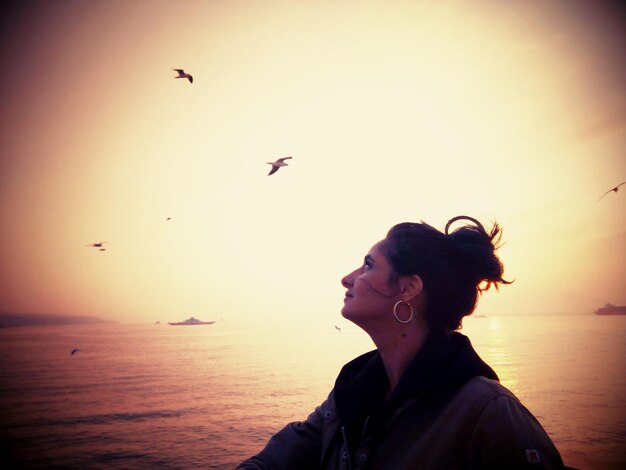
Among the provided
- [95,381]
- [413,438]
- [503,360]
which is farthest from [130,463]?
[503,360]

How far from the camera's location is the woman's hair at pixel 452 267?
2627mm

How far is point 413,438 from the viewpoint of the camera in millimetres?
2002

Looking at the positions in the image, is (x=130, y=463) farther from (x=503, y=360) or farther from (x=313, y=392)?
(x=503, y=360)

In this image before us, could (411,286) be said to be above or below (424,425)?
above

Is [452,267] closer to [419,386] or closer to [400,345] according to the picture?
[400,345]

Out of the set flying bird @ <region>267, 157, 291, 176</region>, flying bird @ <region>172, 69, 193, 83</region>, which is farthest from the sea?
flying bird @ <region>172, 69, 193, 83</region>

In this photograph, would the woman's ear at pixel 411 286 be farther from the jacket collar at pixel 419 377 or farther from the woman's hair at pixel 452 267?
the jacket collar at pixel 419 377

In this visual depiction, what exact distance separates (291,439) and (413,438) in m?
1.00

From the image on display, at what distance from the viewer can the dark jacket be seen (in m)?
1.66

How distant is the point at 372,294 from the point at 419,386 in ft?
2.80

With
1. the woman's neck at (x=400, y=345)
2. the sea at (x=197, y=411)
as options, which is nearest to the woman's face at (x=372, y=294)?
the woman's neck at (x=400, y=345)

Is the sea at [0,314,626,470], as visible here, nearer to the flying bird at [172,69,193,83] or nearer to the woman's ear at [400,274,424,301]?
the woman's ear at [400,274,424,301]

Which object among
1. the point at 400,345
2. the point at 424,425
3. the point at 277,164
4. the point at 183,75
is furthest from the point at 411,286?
the point at 183,75

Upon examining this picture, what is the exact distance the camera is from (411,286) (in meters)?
2.75
